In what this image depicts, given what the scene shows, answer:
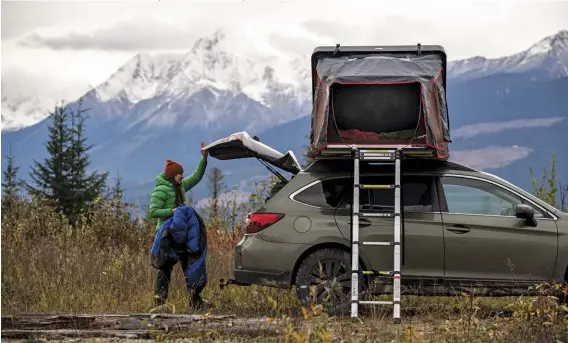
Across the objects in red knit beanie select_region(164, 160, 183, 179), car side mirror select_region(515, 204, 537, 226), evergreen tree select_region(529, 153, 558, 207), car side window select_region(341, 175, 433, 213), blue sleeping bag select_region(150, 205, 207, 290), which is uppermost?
evergreen tree select_region(529, 153, 558, 207)

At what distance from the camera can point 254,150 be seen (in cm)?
1310

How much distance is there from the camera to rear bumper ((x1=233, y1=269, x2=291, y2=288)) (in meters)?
12.0

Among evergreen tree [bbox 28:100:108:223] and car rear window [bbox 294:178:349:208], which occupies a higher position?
evergreen tree [bbox 28:100:108:223]

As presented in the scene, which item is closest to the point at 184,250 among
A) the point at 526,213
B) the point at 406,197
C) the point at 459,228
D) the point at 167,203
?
the point at 167,203

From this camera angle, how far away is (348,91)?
12750mm

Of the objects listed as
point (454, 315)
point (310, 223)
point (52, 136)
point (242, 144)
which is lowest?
point (454, 315)

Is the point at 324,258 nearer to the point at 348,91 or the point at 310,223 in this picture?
the point at 310,223

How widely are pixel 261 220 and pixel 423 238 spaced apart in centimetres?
183

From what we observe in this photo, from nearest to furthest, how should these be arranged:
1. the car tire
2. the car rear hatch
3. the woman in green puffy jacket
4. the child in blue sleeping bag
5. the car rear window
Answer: the car tire → the car rear window → the child in blue sleeping bag → the woman in green puffy jacket → the car rear hatch

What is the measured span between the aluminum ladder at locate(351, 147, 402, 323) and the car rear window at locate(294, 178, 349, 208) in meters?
0.29

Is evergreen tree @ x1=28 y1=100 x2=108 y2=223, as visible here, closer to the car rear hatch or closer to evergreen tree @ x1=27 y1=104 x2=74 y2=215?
evergreen tree @ x1=27 y1=104 x2=74 y2=215

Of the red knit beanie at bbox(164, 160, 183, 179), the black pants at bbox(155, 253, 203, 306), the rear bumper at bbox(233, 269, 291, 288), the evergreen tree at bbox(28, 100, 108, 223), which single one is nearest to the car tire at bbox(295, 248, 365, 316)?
the rear bumper at bbox(233, 269, 291, 288)

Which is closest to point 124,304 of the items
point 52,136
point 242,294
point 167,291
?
point 167,291

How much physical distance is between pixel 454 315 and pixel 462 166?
1.69 metres
